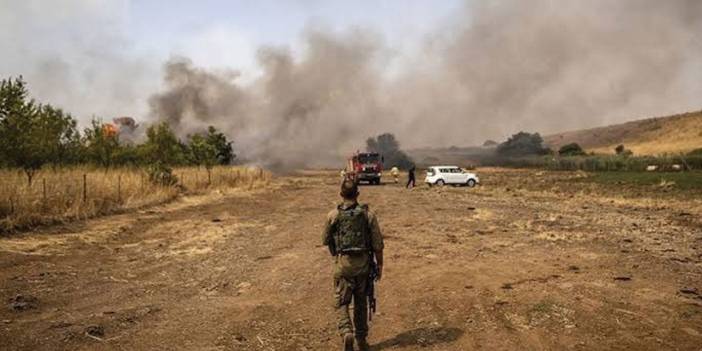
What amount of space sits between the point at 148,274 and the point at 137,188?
15173 mm

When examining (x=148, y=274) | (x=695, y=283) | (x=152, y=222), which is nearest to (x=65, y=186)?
(x=152, y=222)

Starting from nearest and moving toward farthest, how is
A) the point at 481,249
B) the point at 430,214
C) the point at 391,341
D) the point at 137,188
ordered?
the point at 391,341 → the point at 481,249 → the point at 430,214 → the point at 137,188

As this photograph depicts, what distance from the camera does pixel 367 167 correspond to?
47.2 meters

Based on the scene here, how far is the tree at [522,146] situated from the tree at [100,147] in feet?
274

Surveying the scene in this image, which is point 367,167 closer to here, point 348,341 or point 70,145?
point 70,145

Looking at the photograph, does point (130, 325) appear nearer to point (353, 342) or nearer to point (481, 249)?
point (353, 342)

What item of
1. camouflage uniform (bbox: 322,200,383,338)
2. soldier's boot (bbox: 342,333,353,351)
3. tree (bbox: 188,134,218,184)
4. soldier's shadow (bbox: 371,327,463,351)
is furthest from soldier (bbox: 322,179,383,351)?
tree (bbox: 188,134,218,184)

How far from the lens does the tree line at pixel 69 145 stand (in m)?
19.8

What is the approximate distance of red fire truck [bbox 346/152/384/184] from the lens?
155 feet

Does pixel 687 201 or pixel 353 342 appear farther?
pixel 687 201

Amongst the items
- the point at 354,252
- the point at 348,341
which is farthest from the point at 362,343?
the point at 354,252

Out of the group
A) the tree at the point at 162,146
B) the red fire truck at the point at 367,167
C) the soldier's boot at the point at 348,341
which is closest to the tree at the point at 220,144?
the tree at the point at 162,146

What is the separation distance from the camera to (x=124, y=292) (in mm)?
9547

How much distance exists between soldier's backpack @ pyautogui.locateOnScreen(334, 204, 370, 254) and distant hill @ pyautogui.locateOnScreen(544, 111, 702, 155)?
4142 inches
